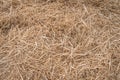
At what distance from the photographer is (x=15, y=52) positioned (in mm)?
1918

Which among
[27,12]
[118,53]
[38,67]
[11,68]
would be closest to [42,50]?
[38,67]

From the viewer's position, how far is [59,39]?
2.02 m

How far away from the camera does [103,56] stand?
6.21 feet

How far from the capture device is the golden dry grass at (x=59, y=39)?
1.79 metres

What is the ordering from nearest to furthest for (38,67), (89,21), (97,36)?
(38,67), (97,36), (89,21)

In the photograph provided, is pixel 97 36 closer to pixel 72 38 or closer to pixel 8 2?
pixel 72 38

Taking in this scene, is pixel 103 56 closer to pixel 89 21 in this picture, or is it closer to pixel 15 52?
pixel 89 21

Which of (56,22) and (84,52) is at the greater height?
(56,22)

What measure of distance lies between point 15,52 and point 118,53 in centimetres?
89

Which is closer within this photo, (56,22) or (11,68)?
(11,68)

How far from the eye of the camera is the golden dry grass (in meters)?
1.79

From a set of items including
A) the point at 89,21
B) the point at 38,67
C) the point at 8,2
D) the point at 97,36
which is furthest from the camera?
the point at 8,2

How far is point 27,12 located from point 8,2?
0.91ft

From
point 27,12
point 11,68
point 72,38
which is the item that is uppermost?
point 27,12
